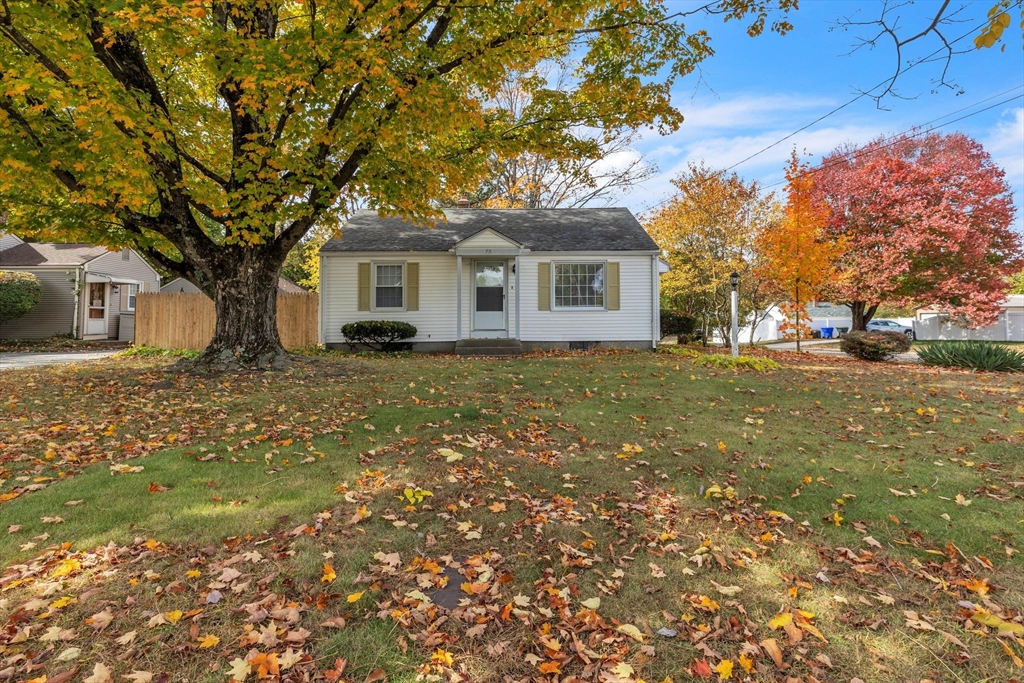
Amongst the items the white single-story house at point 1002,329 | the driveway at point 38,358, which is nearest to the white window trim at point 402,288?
the driveway at point 38,358

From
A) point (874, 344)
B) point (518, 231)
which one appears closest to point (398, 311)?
point (518, 231)

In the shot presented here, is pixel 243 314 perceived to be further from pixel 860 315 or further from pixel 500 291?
pixel 860 315

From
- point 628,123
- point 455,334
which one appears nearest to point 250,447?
point 628,123

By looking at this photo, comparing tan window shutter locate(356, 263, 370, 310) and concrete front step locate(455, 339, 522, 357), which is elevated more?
tan window shutter locate(356, 263, 370, 310)

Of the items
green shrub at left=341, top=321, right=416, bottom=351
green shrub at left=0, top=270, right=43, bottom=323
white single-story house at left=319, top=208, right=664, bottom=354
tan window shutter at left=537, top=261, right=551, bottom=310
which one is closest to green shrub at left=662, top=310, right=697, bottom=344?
white single-story house at left=319, top=208, right=664, bottom=354

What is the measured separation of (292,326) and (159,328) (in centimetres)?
464

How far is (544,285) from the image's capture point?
15000 millimetres

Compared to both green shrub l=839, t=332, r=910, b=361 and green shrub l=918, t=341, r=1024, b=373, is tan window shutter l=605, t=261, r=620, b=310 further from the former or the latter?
green shrub l=918, t=341, r=1024, b=373

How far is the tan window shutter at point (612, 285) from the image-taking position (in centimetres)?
Answer: 1496

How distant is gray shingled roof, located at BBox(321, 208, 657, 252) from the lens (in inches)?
585

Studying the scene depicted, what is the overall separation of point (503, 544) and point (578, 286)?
12.5 metres

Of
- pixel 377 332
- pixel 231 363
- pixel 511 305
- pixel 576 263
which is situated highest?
pixel 576 263

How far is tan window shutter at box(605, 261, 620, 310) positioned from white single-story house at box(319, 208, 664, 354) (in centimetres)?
3

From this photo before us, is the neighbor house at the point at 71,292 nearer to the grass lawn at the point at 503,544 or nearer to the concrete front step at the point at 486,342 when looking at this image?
the concrete front step at the point at 486,342
